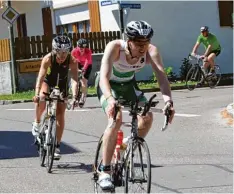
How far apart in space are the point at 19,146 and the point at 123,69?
518cm

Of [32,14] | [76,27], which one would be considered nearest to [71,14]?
[76,27]

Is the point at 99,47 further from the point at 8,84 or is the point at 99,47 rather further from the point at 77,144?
the point at 77,144

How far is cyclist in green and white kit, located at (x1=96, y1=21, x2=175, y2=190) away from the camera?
6363 millimetres

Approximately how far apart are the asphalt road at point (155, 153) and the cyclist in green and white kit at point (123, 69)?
134 cm

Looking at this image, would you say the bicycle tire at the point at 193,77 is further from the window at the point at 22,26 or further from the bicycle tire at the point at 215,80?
the window at the point at 22,26

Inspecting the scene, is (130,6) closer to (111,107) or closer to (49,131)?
(49,131)

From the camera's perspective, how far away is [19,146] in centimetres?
1165

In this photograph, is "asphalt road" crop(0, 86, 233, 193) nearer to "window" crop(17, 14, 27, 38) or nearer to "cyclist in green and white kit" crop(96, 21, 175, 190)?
"cyclist in green and white kit" crop(96, 21, 175, 190)

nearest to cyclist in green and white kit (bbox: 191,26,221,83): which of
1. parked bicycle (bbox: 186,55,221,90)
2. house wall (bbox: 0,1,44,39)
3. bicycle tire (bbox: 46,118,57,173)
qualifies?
parked bicycle (bbox: 186,55,221,90)

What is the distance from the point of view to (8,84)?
24844 millimetres

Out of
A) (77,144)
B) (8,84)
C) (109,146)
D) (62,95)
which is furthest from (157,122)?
(8,84)

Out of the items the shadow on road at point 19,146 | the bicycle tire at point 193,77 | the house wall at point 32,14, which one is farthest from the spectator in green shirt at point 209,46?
the house wall at point 32,14

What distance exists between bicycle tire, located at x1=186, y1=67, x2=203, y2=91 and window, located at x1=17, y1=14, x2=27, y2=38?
40.7 ft

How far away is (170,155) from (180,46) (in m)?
17.9
